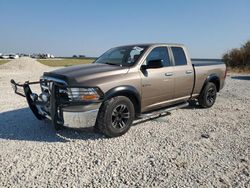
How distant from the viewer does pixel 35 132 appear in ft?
16.4

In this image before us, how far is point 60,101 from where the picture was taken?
4188mm

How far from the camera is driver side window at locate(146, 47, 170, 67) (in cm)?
532

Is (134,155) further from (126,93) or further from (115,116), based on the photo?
(126,93)

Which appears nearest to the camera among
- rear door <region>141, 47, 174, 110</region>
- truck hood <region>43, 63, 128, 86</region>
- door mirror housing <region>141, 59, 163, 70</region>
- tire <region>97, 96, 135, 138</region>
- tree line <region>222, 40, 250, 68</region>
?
truck hood <region>43, 63, 128, 86</region>

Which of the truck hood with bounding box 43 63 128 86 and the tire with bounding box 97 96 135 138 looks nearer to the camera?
the truck hood with bounding box 43 63 128 86

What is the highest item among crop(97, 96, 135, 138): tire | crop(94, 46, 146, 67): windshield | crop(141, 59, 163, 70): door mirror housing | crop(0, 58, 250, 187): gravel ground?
crop(94, 46, 146, 67): windshield

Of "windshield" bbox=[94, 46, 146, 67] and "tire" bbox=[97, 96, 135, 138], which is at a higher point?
"windshield" bbox=[94, 46, 146, 67]

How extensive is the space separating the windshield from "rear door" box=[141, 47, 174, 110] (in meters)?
0.27

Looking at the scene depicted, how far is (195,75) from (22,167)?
4837mm

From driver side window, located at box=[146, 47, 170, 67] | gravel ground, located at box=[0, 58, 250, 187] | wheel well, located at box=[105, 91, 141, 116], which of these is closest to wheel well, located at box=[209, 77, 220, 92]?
gravel ground, located at box=[0, 58, 250, 187]

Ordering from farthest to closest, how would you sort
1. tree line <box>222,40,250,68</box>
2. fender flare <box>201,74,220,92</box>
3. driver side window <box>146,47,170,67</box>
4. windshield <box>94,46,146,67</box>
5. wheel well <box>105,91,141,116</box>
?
tree line <box>222,40,250,68</box>, fender flare <box>201,74,220,92</box>, driver side window <box>146,47,170,67</box>, windshield <box>94,46,146,67</box>, wheel well <box>105,91,141,116</box>

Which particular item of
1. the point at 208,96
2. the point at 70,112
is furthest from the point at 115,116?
the point at 208,96

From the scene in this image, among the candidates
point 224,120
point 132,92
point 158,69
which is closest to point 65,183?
point 132,92

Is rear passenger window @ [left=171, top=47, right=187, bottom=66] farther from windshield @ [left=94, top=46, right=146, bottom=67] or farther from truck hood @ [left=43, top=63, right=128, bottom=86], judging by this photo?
truck hood @ [left=43, top=63, right=128, bottom=86]
